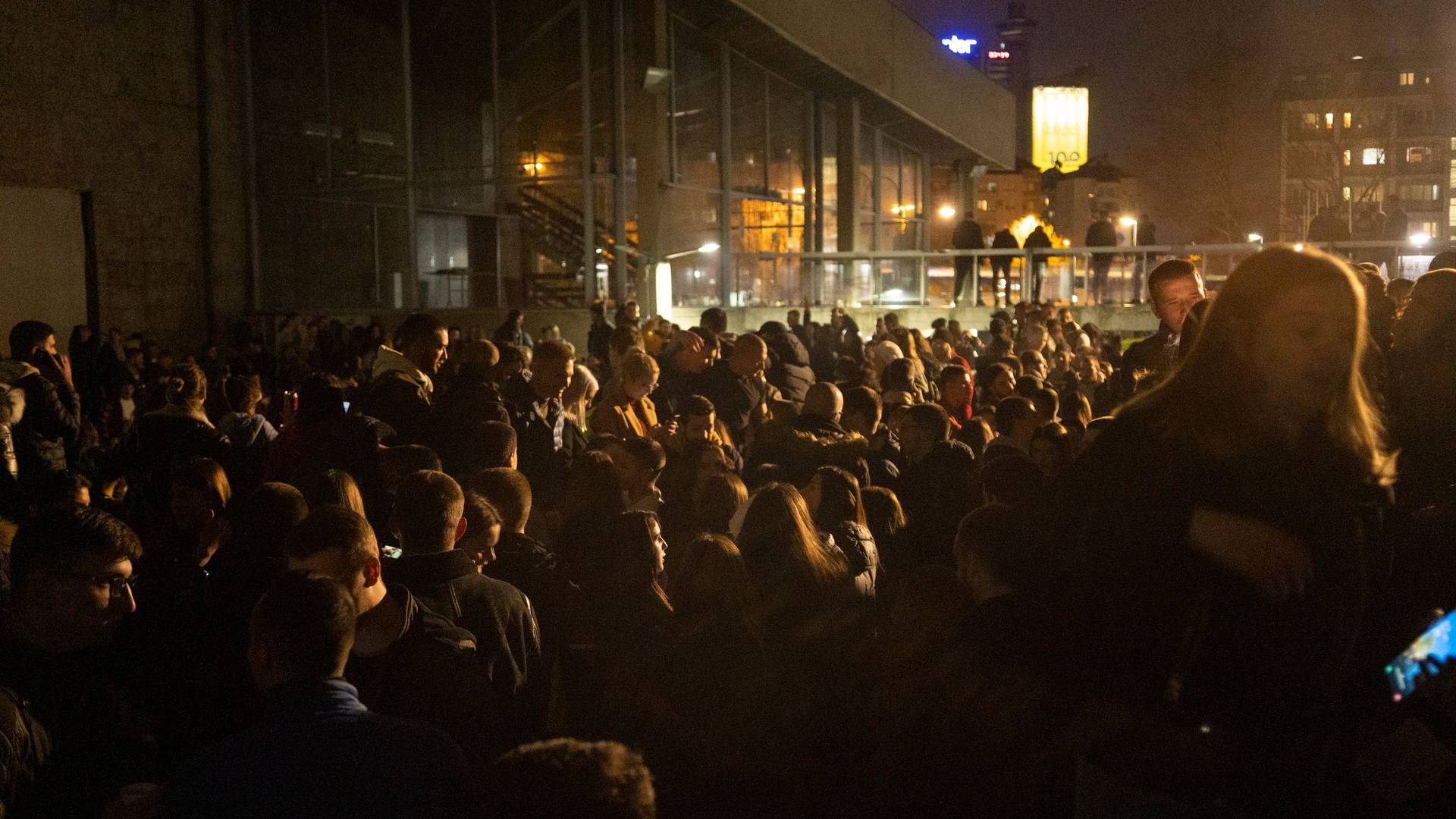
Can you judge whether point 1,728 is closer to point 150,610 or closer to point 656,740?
point 150,610

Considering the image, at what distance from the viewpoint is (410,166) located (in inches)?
829

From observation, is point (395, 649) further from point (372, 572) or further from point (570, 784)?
point (570, 784)

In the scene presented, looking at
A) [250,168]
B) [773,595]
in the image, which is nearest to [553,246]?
[250,168]

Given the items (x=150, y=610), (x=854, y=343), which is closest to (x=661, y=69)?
(x=854, y=343)

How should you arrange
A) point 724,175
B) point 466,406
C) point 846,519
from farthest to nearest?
point 724,175
point 466,406
point 846,519

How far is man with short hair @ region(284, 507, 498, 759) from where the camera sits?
3428 mm

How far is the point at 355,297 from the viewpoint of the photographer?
74.7 feet

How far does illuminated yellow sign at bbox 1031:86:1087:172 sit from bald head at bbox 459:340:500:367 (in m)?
27.2

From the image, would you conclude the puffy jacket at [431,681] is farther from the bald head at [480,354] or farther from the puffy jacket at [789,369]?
the puffy jacket at [789,369]

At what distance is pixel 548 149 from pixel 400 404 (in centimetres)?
1691

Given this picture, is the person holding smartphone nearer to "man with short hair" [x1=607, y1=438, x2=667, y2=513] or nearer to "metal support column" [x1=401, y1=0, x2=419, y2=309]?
"man with short hair" [x1=607, y1=438, x2=667, y2=513]

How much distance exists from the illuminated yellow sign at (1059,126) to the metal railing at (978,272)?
310 inches

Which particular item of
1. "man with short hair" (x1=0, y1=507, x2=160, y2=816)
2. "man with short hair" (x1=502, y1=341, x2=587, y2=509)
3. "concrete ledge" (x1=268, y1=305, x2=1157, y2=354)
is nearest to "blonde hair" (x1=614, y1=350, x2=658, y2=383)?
"man with short hair" (x1=502, y1=341, x2=587, y2=509)

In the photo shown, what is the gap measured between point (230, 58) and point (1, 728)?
64.6 ft
